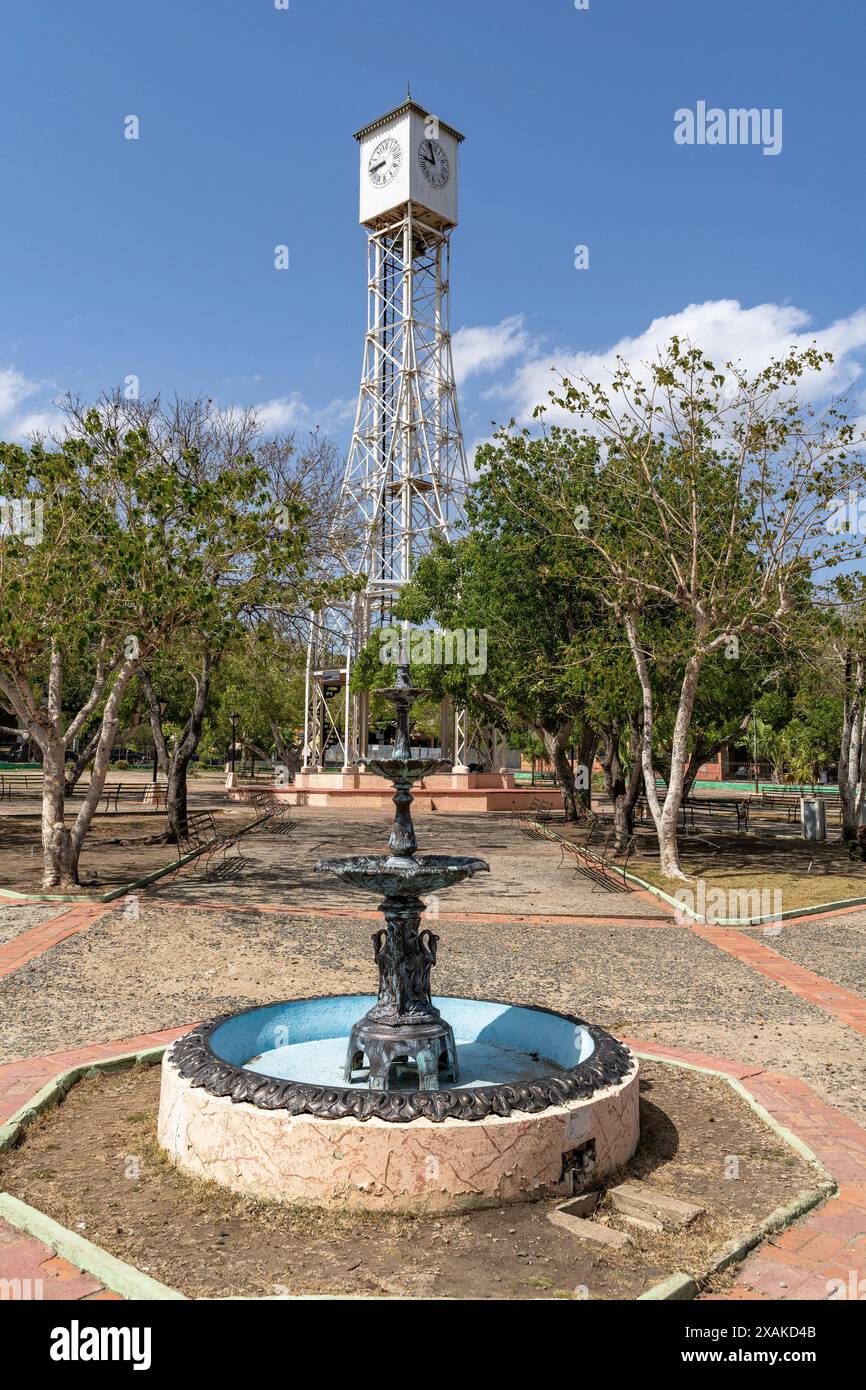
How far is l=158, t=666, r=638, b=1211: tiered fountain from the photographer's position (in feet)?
15.7

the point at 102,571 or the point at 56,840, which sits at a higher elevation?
the point at 102,571

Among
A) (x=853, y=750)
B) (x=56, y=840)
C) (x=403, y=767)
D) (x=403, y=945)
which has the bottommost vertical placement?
(x=56, y=840)

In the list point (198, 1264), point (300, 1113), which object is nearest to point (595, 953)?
point (300, 1113)

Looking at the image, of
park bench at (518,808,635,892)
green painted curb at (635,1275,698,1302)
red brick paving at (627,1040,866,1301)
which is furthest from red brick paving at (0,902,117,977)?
park bench at (518,808,635,892)

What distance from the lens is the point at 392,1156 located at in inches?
187

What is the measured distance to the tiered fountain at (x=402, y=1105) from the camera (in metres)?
4.77

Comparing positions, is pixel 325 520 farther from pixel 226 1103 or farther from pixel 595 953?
pixel 226 1103

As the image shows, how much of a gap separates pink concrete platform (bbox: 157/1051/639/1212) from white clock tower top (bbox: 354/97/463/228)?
4076cm

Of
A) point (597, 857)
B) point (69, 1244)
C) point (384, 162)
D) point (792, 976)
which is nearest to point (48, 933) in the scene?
point (69, 1244)

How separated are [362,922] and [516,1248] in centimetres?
847

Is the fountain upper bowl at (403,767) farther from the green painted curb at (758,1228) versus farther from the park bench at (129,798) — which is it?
the park bench at (129,798)

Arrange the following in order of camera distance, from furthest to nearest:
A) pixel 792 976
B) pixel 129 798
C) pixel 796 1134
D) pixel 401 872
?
pixel 129 798
pixel 792 976
pixel 796 1134
pixel 401 872

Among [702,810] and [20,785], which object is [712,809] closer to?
[702,810]

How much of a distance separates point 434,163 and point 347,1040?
41947 millimetres
